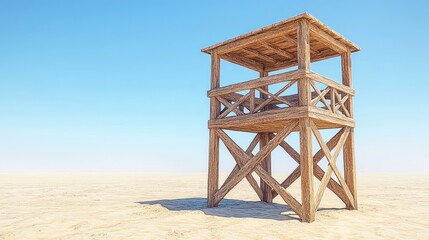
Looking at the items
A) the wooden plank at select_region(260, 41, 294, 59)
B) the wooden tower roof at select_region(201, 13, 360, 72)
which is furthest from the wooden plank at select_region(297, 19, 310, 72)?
the wooden plank at select_region(260, 41, 294, 59)

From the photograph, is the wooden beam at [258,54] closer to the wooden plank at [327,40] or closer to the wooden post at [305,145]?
the wooden plank at [327,40]

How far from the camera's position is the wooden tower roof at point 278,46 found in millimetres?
9797

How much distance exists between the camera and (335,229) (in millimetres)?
7637

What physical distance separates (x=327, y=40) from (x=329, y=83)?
4.35 ft

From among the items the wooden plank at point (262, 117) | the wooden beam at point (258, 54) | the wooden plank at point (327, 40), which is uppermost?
the wooden beam at point (258, 54)

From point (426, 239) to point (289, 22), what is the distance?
6.10 m

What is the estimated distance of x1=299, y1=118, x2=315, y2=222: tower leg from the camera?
336 inches

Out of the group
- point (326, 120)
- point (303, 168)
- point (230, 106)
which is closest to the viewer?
point (303, 168)

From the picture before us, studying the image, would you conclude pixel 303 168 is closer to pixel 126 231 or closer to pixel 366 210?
pixel 366 210

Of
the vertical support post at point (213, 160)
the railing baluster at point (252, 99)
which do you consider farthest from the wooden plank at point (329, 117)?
the vertical support post at point (213, 160)

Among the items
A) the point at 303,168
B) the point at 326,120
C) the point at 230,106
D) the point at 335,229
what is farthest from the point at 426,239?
the point at 230,106

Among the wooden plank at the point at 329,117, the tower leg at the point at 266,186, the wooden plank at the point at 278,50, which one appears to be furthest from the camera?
the tower leg at the point at 266,186

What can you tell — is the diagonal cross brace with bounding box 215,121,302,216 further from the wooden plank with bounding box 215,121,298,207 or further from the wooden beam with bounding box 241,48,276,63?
the wooden beam with bounding box 241,48,276,63

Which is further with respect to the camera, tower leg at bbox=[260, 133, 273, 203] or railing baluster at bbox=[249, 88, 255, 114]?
tower leg at bbox=[260, 133, 273, 203]
